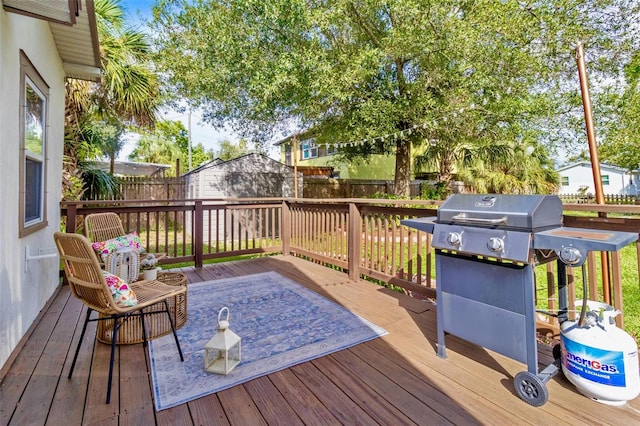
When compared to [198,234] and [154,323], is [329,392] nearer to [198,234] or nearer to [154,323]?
[154,323]

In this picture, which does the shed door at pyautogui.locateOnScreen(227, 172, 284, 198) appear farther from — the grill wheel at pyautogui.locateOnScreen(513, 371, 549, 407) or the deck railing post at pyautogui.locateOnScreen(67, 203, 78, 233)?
the grill wheel at pyautogui.locateOnScreen(513, 371, 549, 407)

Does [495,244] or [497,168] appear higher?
[497,168]

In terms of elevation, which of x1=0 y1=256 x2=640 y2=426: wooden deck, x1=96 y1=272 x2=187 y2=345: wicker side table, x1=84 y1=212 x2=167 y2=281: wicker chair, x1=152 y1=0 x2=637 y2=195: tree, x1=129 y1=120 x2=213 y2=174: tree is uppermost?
x1=129 y1=120 x2=213 y2=174: tree

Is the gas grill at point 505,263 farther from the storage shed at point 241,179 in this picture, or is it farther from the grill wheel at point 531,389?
the storage shed at point 241,179

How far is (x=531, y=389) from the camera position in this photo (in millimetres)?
1692

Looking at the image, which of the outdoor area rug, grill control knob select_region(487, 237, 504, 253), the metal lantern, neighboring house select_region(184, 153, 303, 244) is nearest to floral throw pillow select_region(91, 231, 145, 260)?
the outdoor area rug

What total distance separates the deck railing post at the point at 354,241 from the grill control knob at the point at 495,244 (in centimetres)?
223

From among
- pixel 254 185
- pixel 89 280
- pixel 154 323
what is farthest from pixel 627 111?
pixel 89 280

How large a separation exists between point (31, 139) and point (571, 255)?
12.6ft

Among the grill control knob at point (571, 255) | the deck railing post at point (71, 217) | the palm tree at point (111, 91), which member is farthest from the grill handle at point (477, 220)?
the palm tree at point (111, 91)

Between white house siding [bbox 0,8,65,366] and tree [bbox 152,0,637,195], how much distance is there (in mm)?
3869

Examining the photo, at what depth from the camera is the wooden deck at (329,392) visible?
1596 mm

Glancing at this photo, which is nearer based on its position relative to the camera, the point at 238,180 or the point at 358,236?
the point at 358,236

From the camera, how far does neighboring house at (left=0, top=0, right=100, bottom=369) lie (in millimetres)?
2047
